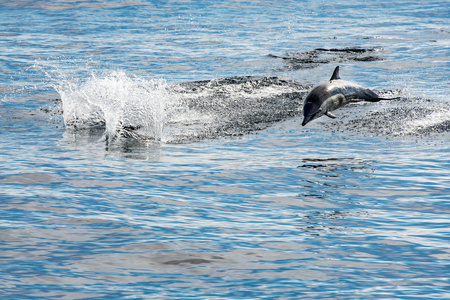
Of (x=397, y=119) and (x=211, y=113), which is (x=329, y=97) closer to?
(x=397, y=119)

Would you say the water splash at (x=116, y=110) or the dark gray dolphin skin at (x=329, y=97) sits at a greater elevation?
the dark gray dolphin skin at (x=329, y=97)

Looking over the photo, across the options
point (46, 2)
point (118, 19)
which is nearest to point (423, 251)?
point (118, 19)

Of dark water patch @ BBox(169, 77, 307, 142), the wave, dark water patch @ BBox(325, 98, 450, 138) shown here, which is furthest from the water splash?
dark water patch @ BBox(325, 98, 450, 138)

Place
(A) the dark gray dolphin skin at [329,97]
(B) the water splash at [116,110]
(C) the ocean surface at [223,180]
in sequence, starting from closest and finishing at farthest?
(C) the ocean surface at [223,180]
(A) the dark gray dolphin skin at [329,97]
(B) the water splash at [116,110]

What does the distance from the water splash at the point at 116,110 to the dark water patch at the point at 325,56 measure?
6547 mm

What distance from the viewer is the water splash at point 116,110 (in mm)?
12383

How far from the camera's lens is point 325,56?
2120 centimetres

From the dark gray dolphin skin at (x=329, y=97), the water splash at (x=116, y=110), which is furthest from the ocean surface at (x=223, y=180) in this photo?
the dark gray dolphin skin at (x=329, y=97)

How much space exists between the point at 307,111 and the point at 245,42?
15.0 meters

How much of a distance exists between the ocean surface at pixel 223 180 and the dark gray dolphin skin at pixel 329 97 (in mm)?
792

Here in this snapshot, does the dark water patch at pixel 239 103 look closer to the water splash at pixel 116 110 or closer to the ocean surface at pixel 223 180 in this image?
the ocean surface at pixel 223 180

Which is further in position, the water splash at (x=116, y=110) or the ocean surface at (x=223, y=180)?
the water splash at (x=116, y=110)

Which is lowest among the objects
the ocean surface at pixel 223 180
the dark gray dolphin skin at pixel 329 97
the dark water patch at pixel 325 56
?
the ocean surface at pixel 223 180

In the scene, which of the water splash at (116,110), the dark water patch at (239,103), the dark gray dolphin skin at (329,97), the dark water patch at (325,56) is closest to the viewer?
the dark gray dolphin skin at (329,97)
